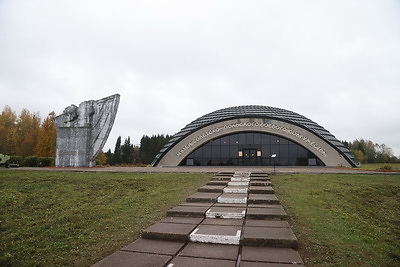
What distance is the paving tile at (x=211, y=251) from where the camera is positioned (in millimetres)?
3936

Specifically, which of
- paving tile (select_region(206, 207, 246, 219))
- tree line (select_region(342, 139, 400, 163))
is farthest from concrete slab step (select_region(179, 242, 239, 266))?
tree line (select_region(342, 139, 400, 163))

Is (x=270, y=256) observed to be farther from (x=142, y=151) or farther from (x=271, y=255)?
(x=142, y=151)

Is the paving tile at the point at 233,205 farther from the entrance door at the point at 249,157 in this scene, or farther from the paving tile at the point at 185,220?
the entrance door at the point at 249,157

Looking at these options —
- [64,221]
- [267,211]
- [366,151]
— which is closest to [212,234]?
[267,211]

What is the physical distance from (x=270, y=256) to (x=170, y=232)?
1997 millimetres

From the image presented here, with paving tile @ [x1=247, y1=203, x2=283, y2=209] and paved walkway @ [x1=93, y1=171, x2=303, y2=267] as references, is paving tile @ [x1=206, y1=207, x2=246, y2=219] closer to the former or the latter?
paved walkway @ [x1=93, y1=171, x2=303, y2=267]

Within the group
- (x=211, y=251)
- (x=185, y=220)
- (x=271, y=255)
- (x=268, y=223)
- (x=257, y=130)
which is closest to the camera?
(x=271, y=255)

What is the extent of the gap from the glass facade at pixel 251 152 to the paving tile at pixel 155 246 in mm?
26874

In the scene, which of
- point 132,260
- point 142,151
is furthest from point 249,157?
point 142,151

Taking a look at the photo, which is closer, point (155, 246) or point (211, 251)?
point (211, 251)

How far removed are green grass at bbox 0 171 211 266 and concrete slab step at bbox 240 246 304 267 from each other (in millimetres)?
2424

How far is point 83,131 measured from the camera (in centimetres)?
2334

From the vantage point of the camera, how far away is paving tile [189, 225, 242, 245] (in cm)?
453

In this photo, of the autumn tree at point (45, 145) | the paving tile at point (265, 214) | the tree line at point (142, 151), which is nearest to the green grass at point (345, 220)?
the paving tile at point (265, 214)
